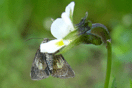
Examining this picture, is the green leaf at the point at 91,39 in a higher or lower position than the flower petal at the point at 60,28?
lower

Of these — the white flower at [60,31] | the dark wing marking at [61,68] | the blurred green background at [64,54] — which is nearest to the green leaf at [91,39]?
the white flower at [60,31]

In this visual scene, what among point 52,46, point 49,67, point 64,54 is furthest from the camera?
point 64,54

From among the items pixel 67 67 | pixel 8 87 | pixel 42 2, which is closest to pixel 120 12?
pixel 42 2

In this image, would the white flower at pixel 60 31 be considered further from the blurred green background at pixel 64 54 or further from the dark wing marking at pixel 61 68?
the blurred green background at pixel 64 54

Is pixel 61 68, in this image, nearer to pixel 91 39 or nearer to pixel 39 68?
pixel 39 68

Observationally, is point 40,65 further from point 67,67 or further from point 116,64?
point 116,64

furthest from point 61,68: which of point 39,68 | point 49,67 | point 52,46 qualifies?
point 52,46

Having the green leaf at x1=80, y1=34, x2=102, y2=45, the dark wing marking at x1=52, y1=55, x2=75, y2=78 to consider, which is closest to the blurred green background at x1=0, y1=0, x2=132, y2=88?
the dark wing marking at x1=52, y1=55, x2=75, y2=78
